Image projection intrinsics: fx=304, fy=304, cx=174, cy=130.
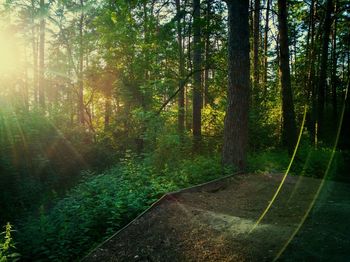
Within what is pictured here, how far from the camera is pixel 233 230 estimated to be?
475cm

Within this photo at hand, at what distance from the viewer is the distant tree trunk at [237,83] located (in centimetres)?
887

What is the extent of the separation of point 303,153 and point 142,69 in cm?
943

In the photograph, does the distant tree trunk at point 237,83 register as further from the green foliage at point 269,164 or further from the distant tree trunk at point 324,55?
the distant tree trunk at point 324,55

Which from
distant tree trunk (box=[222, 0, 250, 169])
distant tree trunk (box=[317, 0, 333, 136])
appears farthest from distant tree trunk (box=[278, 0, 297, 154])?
distant tree trunk (box=[317, 0, 333, 136])

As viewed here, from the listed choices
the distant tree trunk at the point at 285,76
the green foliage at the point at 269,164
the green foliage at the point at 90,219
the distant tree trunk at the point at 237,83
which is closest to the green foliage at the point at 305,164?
the green foliage at the point at 269,164

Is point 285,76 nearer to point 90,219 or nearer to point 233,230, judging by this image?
point 233,230

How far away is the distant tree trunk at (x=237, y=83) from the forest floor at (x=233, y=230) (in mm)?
2034

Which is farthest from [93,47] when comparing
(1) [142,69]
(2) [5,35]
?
(2) [5,35]

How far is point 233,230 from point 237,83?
17.1 feet

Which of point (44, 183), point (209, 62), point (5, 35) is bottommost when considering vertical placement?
point (44, 183)

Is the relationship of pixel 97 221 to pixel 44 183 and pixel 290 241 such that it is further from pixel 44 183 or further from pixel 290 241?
pixel 44 183

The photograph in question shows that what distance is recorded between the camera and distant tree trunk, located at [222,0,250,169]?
29.1 feet

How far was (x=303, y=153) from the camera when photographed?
484 inches

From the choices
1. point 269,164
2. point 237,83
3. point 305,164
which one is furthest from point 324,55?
point 237,83
